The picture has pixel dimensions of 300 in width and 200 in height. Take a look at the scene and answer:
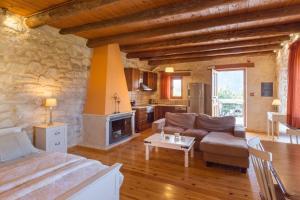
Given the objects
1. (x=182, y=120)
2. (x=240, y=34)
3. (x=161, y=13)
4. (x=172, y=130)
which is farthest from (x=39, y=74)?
(x=240, y=34)

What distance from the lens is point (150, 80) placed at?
303 inches

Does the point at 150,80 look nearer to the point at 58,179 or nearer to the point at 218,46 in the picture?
the point at 218,46

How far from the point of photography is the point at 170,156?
3.98m

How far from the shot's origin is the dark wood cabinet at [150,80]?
294 inches

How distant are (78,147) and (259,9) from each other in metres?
4.99

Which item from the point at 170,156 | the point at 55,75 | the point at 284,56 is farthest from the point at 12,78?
the point at 284,56

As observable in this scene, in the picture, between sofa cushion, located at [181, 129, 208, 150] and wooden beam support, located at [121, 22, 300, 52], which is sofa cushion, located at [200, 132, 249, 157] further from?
wooden beam support, located at [121, 22, 300, 52]

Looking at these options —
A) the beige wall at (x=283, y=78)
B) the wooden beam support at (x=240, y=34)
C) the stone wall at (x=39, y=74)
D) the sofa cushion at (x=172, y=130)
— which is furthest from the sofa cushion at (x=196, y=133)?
the stone wall at (x=39, y=74)

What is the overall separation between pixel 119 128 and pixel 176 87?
386 centimetres

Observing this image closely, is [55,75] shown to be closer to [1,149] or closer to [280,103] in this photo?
[1,149]

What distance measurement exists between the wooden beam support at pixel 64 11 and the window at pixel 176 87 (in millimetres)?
5685

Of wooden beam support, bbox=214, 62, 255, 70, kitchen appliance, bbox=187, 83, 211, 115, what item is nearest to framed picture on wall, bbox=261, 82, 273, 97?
wooden beam support, bbox=214, 62, 255, 70

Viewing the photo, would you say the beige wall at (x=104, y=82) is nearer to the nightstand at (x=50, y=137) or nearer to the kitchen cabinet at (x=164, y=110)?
Result: the nightstand at (x=50, y=137)

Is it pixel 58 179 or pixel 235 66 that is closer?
pixel 58 179
